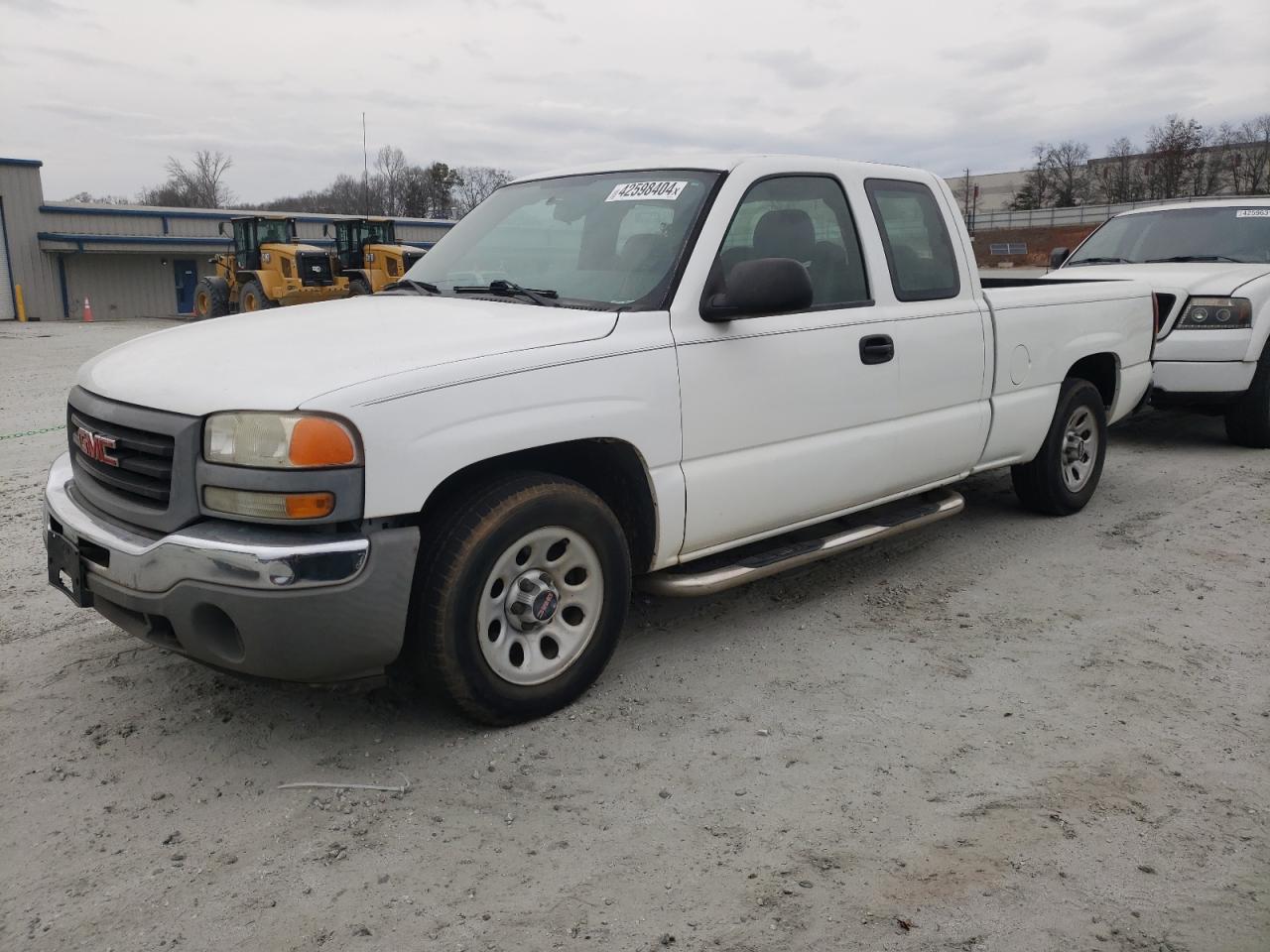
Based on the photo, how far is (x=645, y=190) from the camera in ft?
14.0

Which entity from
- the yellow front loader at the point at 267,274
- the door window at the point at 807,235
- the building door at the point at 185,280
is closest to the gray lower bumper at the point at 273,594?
the door window at the point at 807,235

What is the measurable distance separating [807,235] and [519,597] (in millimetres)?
2044

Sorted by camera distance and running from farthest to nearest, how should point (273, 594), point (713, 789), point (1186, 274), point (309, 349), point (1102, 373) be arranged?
point (1186, 274), point (1102, 373), point (309, 349), point (713, 789), point (273, 594)

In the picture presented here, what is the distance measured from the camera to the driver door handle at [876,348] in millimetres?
4461

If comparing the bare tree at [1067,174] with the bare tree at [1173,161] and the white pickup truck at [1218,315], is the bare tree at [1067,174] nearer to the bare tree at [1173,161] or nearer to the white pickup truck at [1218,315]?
the bare tree at [1173,161]

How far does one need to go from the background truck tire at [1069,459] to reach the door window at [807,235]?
1.97 metres

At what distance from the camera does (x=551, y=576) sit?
11.7 feet

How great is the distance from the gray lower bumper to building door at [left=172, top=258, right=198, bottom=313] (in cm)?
4092

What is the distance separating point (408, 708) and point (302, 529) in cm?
99

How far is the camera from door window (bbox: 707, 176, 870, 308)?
417cm

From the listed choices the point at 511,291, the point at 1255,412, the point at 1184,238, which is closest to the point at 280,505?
the point at 511,291

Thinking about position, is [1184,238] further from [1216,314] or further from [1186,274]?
[1216,314]

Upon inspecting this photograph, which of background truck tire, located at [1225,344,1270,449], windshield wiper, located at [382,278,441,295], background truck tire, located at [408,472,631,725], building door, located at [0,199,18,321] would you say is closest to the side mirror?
background truck tire, located at [408,472,631,725]

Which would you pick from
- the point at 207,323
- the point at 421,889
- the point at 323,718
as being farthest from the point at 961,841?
the point at 207,323
